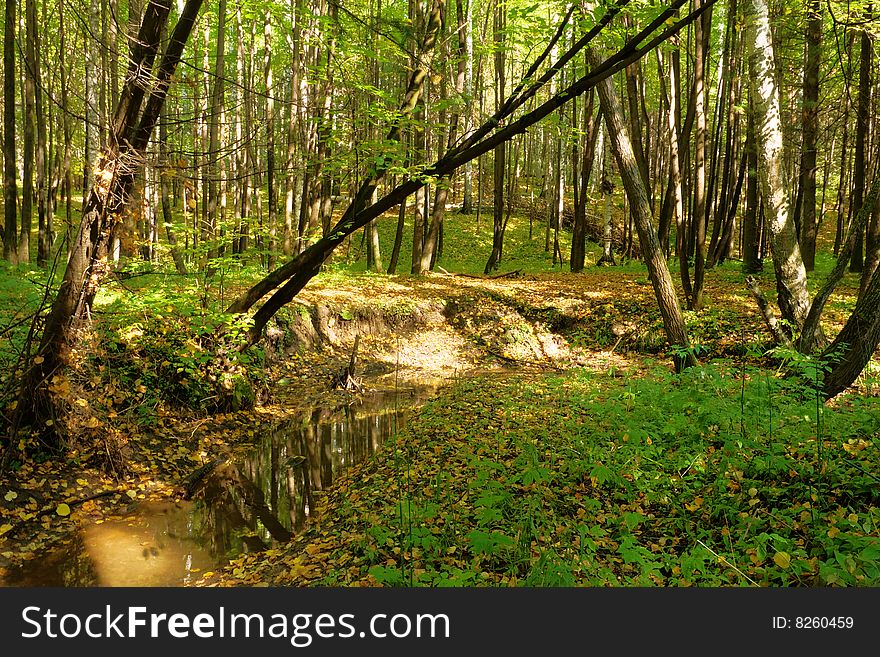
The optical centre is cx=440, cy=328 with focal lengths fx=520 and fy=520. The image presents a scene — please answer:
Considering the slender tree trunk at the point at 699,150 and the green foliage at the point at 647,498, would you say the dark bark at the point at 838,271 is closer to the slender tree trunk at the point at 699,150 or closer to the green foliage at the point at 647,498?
the green foliage at the point at 647,498

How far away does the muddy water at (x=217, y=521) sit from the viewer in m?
4.23

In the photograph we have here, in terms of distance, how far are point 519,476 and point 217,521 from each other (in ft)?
9.99

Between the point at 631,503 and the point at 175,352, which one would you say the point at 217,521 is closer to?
the point at 175,352

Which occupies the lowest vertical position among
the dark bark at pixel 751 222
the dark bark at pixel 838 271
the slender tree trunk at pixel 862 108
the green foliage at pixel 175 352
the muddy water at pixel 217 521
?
the muddy water at pixel 217 521

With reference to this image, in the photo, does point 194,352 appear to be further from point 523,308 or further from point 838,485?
point 523,308

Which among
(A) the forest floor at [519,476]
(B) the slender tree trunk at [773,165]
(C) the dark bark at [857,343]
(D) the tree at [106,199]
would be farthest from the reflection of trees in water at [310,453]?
(B) the slender tree trunk at [773,165]

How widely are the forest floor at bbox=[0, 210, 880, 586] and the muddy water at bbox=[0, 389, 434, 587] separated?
18cm

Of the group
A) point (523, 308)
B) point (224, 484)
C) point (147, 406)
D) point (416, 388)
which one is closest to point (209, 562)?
point (224, 484)

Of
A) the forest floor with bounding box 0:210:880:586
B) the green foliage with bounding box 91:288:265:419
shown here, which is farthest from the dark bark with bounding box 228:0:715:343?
the forest floor with bounding box 0:210:880:586

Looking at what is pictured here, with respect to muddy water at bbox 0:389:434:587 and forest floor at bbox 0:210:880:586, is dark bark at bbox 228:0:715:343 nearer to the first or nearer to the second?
forest floor at bbox 0:210:880:586

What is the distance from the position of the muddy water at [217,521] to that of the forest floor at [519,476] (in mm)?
184

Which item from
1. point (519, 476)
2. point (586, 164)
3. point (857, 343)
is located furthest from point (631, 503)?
point (586, 164)

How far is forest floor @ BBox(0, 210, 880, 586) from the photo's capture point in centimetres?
348

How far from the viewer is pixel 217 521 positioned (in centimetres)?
521
